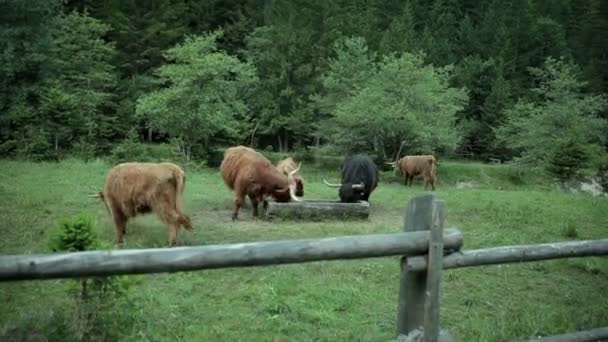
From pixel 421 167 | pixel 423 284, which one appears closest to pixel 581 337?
pixel 423 284

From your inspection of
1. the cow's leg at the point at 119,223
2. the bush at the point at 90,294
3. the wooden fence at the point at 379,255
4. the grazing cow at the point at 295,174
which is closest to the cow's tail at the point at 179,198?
the cow's leg at the point at 119,223

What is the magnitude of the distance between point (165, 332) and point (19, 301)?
5.63 feet

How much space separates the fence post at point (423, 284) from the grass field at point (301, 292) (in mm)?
1260

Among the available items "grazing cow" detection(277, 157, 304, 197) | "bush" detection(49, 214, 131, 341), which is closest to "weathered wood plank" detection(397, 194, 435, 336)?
"bush" detection(49, 214, 131, 341)

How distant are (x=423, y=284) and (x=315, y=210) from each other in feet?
24.5

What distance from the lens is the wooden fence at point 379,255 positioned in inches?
109

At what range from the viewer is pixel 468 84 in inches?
1886

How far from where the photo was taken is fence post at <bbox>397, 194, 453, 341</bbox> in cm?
346

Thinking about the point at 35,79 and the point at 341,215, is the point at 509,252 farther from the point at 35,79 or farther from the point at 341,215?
the point at 35,79

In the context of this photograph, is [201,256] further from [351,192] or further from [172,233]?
[351,192]

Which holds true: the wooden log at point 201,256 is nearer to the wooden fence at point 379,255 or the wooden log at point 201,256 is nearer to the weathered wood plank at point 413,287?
the wooden fence at point 379,255

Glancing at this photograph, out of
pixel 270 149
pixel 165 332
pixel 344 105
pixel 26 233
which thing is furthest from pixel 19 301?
pixel 270 149

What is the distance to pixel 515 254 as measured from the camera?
4051 mm

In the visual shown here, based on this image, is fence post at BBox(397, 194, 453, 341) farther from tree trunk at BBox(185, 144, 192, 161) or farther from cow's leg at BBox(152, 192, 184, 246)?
tree trunk at BBox(185, 144, 192, 161)
